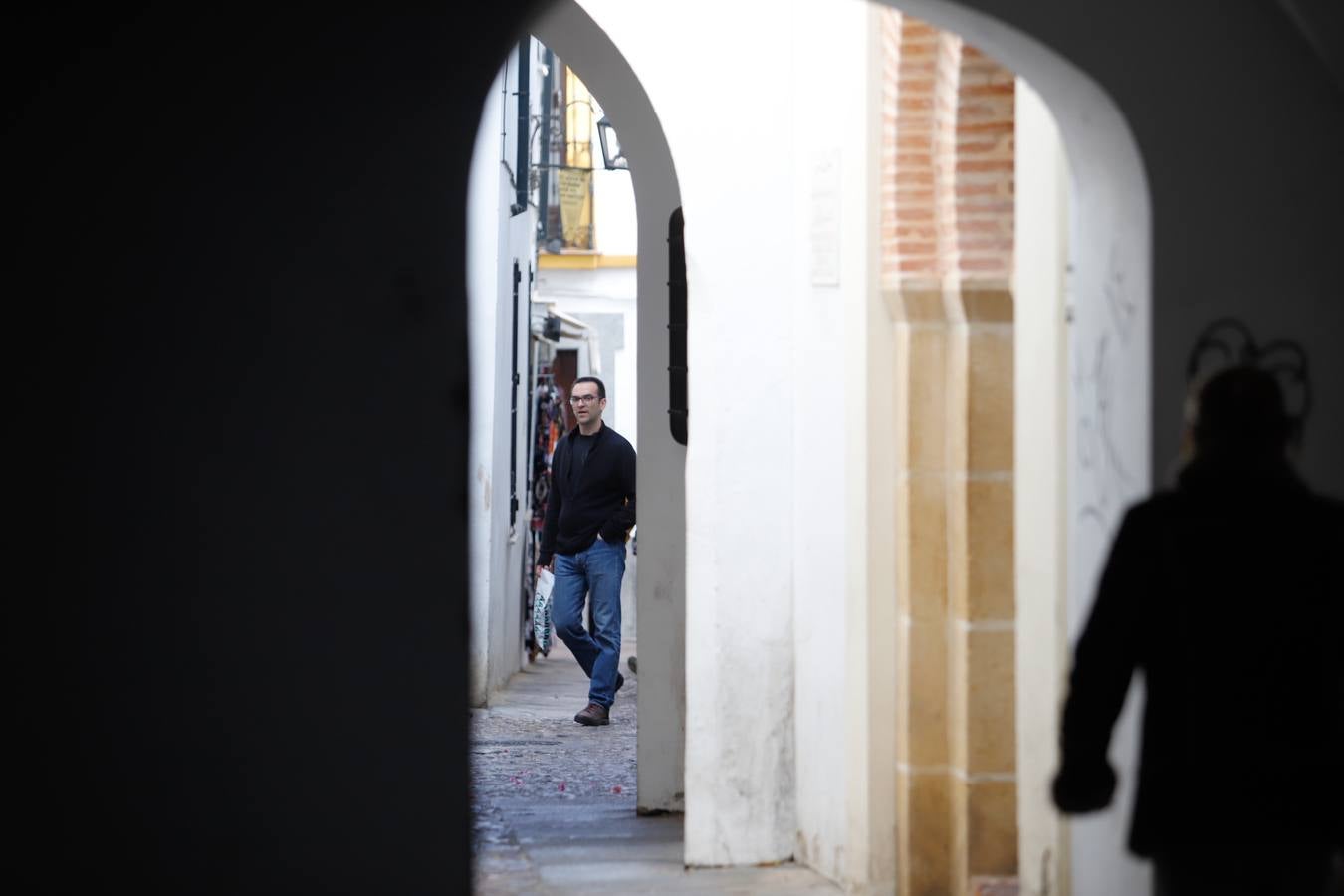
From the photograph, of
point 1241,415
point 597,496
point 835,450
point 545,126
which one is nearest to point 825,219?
point 835,450

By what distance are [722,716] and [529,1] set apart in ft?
12.5

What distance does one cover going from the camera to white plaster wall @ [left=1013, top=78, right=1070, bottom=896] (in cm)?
573

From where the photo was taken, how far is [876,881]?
7.19 metres

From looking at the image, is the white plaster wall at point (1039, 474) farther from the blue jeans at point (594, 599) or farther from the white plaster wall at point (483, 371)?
the white plaster wall at point (483, 371)

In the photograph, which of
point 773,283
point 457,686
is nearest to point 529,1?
point 457,686

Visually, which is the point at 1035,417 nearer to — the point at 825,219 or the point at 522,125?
the point at 825,219

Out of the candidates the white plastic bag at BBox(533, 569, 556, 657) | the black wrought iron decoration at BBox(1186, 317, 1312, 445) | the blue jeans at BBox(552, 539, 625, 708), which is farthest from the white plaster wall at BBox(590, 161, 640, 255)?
the black wrought iron decoration at BBox(1186, 317, 1312, 445)

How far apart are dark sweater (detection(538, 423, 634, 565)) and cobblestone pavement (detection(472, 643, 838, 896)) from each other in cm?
113

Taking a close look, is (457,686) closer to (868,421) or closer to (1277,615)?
(1277,615)

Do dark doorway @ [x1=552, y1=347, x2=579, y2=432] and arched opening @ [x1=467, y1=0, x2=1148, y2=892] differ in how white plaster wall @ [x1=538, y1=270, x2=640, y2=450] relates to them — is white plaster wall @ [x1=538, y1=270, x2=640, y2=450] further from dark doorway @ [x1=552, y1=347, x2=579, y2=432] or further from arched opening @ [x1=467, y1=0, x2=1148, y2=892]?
arched opening @ [x1=467, y1=0, x2=1148, y2=892]

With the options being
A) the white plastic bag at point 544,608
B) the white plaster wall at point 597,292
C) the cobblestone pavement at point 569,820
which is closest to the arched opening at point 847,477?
the cobblestone pavement at point 569,820

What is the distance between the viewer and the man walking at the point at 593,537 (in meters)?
11.7

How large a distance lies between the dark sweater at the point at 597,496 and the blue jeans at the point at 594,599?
0.08 meters

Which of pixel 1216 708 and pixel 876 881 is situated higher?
pixel 1216 708
